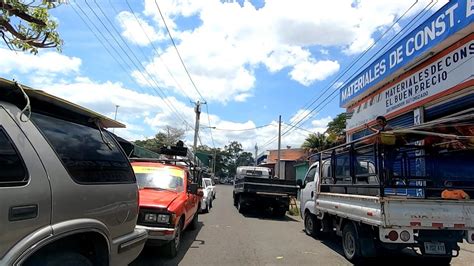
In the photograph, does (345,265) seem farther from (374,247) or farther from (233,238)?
(233,238)

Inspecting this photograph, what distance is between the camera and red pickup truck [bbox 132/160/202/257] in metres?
7.84

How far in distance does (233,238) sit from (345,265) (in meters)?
3.78

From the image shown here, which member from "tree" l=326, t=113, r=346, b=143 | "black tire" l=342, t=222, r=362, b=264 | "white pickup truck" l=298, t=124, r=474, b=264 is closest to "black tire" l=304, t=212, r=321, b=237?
"white pickup truck" l=298, t=124, r=474, b=264

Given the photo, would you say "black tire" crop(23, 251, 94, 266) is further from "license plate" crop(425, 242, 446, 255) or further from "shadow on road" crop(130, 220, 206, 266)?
"license plate" crop(425, 242, 446, 255)

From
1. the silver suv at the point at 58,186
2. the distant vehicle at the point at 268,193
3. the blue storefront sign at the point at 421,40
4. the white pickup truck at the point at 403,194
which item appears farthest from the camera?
the distant vehicle at the point at 268,193

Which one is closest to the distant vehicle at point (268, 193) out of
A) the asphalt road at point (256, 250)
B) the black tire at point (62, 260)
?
the asphalt road at point (256, 250)

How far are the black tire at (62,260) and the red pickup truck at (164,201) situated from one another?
3697 mm

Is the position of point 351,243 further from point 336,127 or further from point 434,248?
point 336,127

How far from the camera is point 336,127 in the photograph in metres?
40.6

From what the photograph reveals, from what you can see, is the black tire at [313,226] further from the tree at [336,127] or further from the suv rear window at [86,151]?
the tree at [336,127]

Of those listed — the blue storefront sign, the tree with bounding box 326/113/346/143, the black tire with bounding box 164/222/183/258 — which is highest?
the tree with bounding box 326/113/346/143

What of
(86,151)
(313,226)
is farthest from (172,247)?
(313,226)

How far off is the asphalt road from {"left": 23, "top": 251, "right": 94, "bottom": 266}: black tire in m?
4.16

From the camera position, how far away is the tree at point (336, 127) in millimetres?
37778
